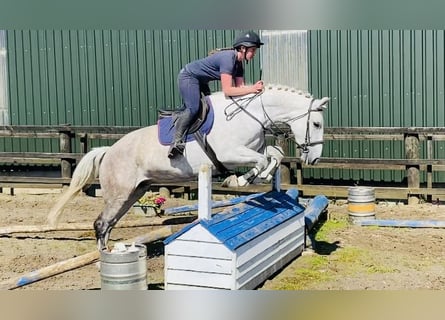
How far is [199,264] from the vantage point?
144 inches

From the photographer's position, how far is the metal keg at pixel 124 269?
9.59ft

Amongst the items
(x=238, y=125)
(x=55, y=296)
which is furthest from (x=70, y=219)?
(x=55, y=296)

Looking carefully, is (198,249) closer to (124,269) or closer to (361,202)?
(124,269)

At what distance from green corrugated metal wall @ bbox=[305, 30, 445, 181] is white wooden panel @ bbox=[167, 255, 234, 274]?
4.95 metres

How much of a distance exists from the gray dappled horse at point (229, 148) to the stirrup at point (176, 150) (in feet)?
0.15

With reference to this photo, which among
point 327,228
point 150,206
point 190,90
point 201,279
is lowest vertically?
point 327,228

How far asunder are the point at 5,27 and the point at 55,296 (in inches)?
12.2

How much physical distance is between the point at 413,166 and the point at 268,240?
3.99m

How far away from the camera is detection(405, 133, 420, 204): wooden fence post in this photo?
7680 mm

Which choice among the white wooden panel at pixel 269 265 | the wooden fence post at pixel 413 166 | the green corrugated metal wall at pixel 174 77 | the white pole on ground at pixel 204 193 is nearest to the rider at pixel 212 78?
the white pole on ground at pixel 204 193

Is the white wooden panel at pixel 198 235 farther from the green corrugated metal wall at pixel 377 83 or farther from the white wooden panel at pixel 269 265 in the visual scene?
the green corrugated metal wall at pixel 377 83

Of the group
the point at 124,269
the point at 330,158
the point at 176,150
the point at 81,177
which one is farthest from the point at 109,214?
the point at 330,158

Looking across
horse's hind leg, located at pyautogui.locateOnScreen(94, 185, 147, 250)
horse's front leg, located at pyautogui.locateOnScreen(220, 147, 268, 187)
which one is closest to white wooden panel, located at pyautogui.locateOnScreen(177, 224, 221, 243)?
horse's front leg, located at pyautogui.locateOnScreen(220, 147, 268, 187)
